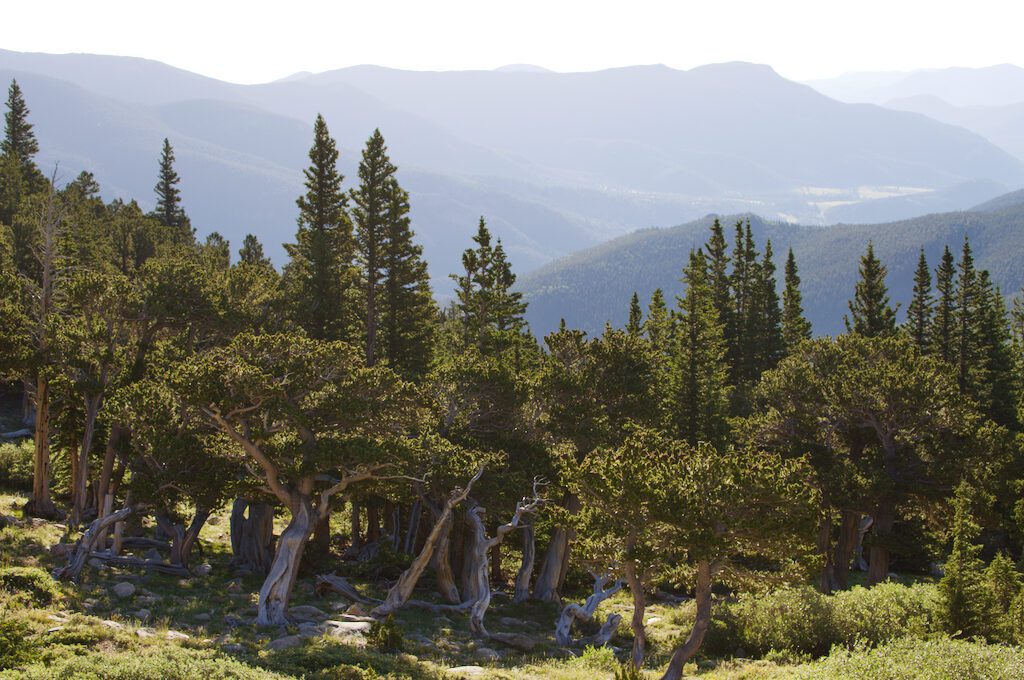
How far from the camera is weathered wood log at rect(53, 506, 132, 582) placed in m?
26.0

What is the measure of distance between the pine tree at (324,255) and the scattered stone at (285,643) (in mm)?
27490

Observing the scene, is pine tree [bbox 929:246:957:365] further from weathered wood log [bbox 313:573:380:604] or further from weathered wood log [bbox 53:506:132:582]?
weathered wood log [bbox 53:506:132:582]

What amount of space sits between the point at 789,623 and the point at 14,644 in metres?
19.9

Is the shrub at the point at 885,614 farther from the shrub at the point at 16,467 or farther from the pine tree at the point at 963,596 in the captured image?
the shrub at the point at 16,467

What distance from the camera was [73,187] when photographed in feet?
318

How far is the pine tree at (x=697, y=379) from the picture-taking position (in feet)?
154

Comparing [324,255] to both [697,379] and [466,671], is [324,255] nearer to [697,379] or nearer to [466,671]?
[697,379]

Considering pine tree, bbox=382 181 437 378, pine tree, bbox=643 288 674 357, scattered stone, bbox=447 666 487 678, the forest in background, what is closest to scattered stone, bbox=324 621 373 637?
the forest in background

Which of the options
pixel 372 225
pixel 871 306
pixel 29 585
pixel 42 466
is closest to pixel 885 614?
pixel 29 585

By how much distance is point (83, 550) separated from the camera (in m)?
26.4

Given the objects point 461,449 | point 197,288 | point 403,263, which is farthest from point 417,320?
point 461,449

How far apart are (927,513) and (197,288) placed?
3060 centimetres

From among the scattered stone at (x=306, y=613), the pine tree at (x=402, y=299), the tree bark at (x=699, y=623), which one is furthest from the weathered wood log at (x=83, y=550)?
the pine tree at (x=402, y=299)

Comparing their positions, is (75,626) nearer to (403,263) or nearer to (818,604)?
(818,604)
